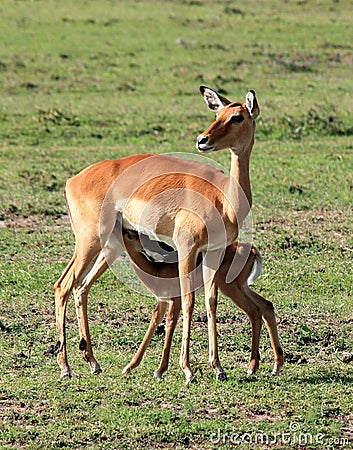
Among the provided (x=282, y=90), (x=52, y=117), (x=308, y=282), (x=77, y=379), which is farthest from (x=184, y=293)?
(x=282, y=90)

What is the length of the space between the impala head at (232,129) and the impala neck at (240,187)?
1.9 inches

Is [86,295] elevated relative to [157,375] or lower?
elevated

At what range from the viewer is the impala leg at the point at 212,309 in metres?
5.11

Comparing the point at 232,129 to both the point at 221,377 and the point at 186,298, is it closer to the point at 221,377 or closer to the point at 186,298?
the point at 186,298

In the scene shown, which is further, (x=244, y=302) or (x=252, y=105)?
(x=244, y=302)

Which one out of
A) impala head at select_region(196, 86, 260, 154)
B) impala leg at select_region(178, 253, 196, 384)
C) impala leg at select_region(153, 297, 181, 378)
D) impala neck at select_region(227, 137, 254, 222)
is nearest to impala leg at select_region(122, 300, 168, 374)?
impala leg at select_region(153, 297, 181, 378)

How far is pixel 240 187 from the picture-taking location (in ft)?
16.7

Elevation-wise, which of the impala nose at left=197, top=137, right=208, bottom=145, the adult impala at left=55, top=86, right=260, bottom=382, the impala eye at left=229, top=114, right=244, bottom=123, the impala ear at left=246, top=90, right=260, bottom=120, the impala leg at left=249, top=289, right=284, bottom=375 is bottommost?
the impala leg at left=249, top=289, right=284, bottom=375

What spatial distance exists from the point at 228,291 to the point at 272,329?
35 cm

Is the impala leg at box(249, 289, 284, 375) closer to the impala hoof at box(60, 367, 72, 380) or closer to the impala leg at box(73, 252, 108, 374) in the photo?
the impala leg at box(73, 252, 108, 374)

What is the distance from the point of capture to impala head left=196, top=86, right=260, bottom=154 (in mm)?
4902

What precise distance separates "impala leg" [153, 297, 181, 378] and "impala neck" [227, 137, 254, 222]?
695 millimetres

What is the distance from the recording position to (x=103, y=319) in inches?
243

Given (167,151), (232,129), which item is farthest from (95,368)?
(167,151)
